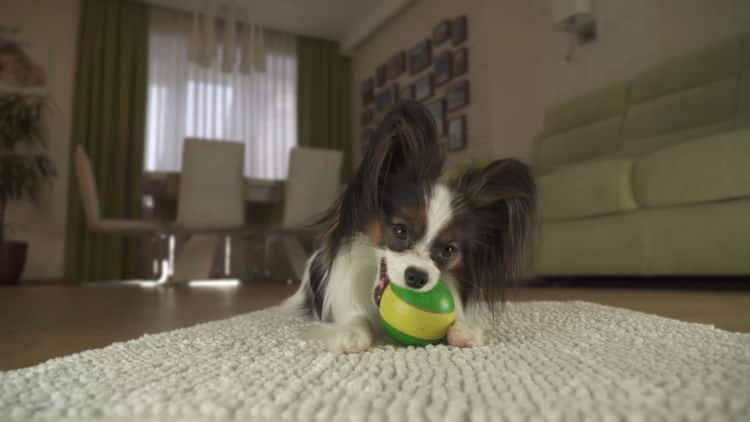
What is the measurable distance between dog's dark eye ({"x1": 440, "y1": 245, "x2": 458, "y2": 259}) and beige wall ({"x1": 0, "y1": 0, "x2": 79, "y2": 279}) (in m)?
6.65

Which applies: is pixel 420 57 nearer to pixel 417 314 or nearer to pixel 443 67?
pixel 443 67

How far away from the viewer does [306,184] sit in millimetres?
4805

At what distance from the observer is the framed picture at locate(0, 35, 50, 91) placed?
6.28m

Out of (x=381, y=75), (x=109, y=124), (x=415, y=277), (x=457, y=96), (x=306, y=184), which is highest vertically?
(x=381, y=75)

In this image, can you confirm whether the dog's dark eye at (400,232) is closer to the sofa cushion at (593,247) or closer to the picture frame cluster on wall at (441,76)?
the sofa cushion at (593,247)

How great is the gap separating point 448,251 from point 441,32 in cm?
537

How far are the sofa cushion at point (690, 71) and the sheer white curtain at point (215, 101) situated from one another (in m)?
4.76

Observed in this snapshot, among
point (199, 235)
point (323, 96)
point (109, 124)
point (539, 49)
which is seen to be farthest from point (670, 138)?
point (109, 124)

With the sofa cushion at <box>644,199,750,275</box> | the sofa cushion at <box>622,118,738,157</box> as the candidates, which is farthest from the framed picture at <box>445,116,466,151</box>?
the sofa cushion at <box>644,199,750,275</box>

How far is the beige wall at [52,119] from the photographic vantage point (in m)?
6.29

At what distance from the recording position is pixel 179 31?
7.12 meters

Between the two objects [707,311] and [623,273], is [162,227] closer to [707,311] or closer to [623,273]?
[623,273]

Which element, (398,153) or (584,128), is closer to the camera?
(398,153)

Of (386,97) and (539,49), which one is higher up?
(386,97)
